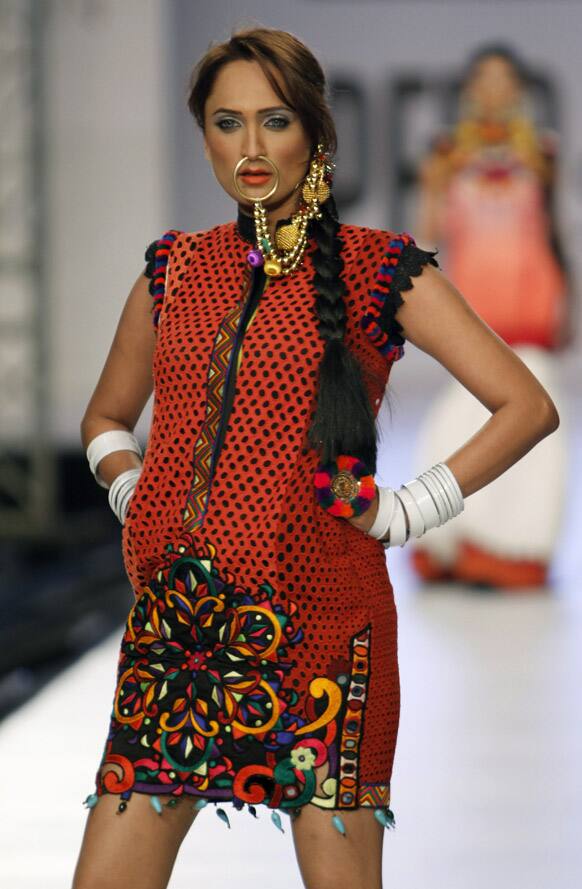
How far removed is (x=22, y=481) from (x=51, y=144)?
386cm

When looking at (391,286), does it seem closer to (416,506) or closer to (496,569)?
(416,506)

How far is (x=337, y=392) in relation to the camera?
7.06ft

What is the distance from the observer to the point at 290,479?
218 cm

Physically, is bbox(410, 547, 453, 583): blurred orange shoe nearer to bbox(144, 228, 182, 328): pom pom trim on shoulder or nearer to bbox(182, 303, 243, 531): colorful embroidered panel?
bbox(144, 228, 182, 328): pom pom trim on shoulder

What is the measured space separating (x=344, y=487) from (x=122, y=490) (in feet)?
1.25

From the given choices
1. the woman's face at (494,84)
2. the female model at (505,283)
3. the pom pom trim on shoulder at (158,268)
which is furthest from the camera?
the female model at (505,283)

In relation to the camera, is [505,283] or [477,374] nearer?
[477,374]

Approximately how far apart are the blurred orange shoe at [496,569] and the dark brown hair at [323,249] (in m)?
4.19

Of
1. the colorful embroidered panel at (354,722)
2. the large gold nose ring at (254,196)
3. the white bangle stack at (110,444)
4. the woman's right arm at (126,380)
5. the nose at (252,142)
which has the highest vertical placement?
the nose at (252,142)

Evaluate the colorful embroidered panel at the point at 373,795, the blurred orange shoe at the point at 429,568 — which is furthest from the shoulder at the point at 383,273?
the blurred orange shoe at the point at 429,568

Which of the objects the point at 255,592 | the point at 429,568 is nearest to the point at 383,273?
the point at 255,592

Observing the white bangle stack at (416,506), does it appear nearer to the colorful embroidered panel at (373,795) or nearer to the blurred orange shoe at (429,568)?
the colorful embroidered panel at (373,795)

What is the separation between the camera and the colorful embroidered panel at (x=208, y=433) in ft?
7.22

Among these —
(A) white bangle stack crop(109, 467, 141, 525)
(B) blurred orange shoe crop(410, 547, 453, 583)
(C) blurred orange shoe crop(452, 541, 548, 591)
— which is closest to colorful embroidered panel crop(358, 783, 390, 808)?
(A) white bangle stack crop(109, 467, 141, 525)
